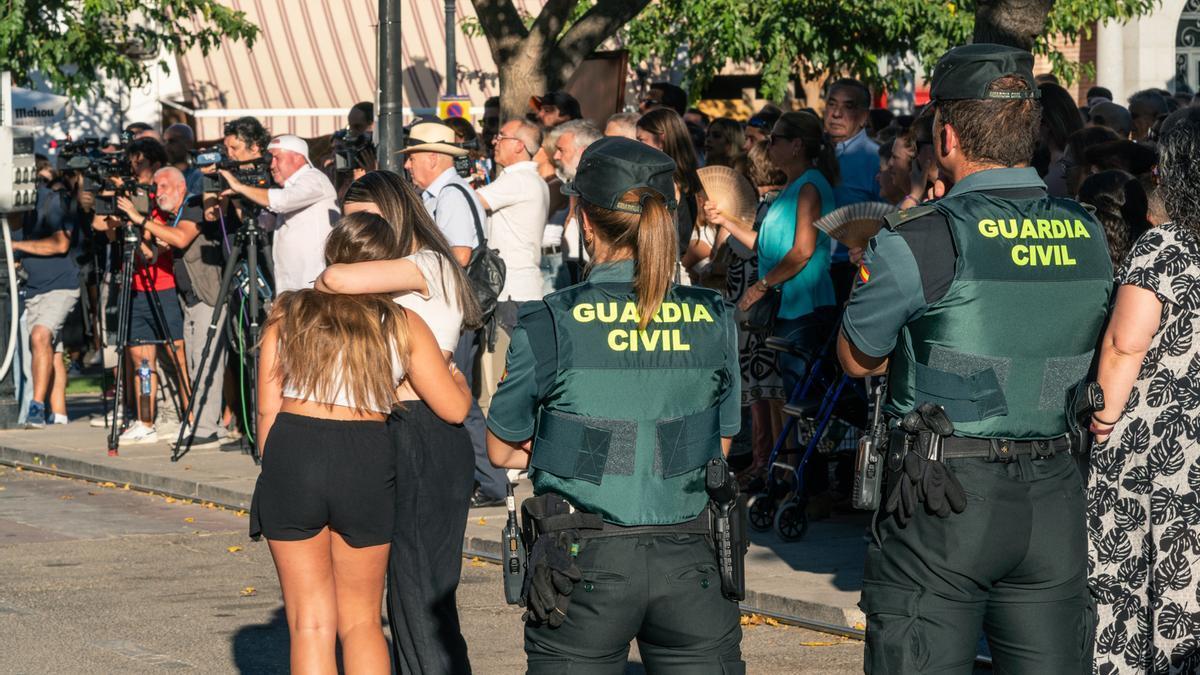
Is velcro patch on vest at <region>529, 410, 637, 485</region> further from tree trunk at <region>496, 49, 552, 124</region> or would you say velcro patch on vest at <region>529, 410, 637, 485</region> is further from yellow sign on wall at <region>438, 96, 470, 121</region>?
yellow sign on wall at <region>438, 96, 470, 121</region>

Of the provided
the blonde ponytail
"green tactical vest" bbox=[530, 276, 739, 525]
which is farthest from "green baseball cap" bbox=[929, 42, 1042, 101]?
"green tactical vest" bbox=[530, 276, 739, 525]

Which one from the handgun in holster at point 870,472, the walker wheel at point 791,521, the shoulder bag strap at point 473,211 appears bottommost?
the walker wheel at point 791,521

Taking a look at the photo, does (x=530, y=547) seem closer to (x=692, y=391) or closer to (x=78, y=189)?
(x=692, y=391)

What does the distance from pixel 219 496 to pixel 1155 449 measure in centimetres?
700

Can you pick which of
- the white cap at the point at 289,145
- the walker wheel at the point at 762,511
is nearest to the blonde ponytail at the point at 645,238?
the walker wheel at the point at 762,511

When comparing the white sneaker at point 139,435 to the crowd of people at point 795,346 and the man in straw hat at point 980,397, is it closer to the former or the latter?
the crowd of people at point 795,346

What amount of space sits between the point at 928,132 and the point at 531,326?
12.2 ft

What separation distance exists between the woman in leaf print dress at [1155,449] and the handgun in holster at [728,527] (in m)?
1.23

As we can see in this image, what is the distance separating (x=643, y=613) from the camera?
4.01m

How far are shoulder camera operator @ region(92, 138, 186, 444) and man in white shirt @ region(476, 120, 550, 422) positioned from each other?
10.2 ft

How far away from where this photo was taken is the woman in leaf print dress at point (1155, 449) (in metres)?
4.80

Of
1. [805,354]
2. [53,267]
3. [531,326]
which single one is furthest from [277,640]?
[53,267]

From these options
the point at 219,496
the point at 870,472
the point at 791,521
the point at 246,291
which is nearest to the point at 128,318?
the point at 246,291

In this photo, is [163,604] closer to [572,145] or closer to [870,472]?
[572,145]
